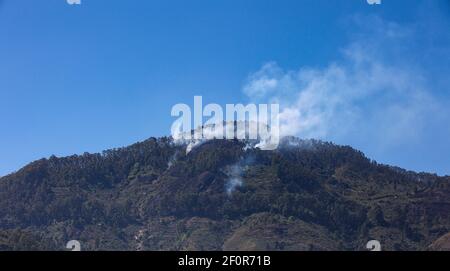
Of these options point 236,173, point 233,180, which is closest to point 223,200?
point 233,180

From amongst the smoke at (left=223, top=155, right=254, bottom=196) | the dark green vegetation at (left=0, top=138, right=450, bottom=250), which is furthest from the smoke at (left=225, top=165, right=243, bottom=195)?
the dark green vegetation at (left=0, top=138, right=450, bottom=250)

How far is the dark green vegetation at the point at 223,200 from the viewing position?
120625 mm

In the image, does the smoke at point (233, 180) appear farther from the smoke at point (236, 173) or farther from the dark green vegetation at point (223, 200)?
the dark green vegetation at point (223, 200)

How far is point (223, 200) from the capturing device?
443 feet

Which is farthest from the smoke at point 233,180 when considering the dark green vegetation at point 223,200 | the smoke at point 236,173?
the dark green vegetation at point 223,200

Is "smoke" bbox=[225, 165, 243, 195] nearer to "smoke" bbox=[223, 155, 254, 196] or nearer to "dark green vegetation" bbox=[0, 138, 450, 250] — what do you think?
"smoke" bbox=[223, 155, 254, 196]

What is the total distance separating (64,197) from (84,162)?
32.0ft

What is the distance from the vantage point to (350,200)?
134 m

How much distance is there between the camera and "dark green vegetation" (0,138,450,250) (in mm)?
120625

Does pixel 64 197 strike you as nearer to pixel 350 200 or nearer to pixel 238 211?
pixel 238 211

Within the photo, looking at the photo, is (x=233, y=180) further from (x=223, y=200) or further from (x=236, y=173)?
(x=223, y=200)

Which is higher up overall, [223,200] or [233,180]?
[233,180]
